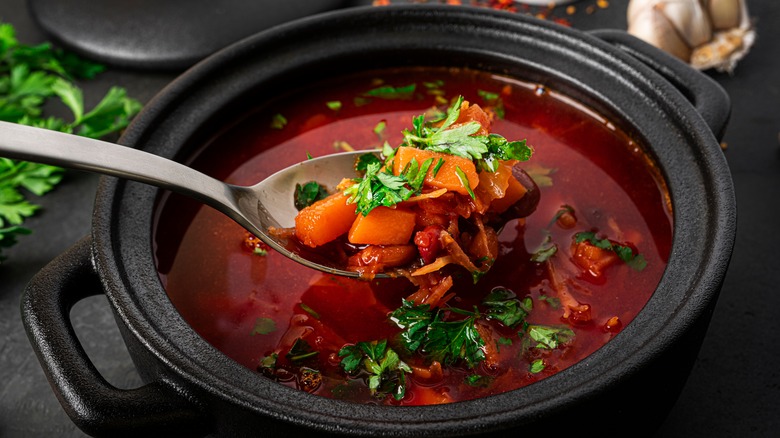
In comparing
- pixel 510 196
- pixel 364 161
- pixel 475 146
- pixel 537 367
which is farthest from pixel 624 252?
pixel 364 161

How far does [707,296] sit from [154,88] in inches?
107

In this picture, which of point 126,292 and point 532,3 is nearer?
point 126,292

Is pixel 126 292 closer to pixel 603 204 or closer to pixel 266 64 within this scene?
pixel 266 64

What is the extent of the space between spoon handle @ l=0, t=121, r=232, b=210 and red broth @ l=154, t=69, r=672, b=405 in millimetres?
305

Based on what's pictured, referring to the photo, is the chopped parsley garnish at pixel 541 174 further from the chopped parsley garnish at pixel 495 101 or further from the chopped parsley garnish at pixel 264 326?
the chopped parsley garnish at pixel 264 326

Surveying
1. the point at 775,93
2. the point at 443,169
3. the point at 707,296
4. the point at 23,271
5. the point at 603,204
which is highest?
Answer: the point at 443,169

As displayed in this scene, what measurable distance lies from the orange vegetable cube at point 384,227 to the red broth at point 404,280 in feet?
0.79

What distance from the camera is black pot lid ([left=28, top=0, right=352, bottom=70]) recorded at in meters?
3.99

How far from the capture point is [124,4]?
4.20 metres

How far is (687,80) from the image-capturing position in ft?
9.48

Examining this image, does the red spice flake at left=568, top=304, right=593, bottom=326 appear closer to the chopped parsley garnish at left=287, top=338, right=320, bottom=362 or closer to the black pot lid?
the chopped parsley garnish at left=287, top=338, right=320, bottom=362

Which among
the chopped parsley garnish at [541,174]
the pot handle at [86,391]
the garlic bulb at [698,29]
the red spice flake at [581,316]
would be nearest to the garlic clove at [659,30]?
the garlic bulb at [698,29]

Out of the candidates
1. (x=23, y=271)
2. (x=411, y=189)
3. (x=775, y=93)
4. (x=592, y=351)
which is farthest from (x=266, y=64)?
(x=775, y=93)

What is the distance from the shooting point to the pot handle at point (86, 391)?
210cm
